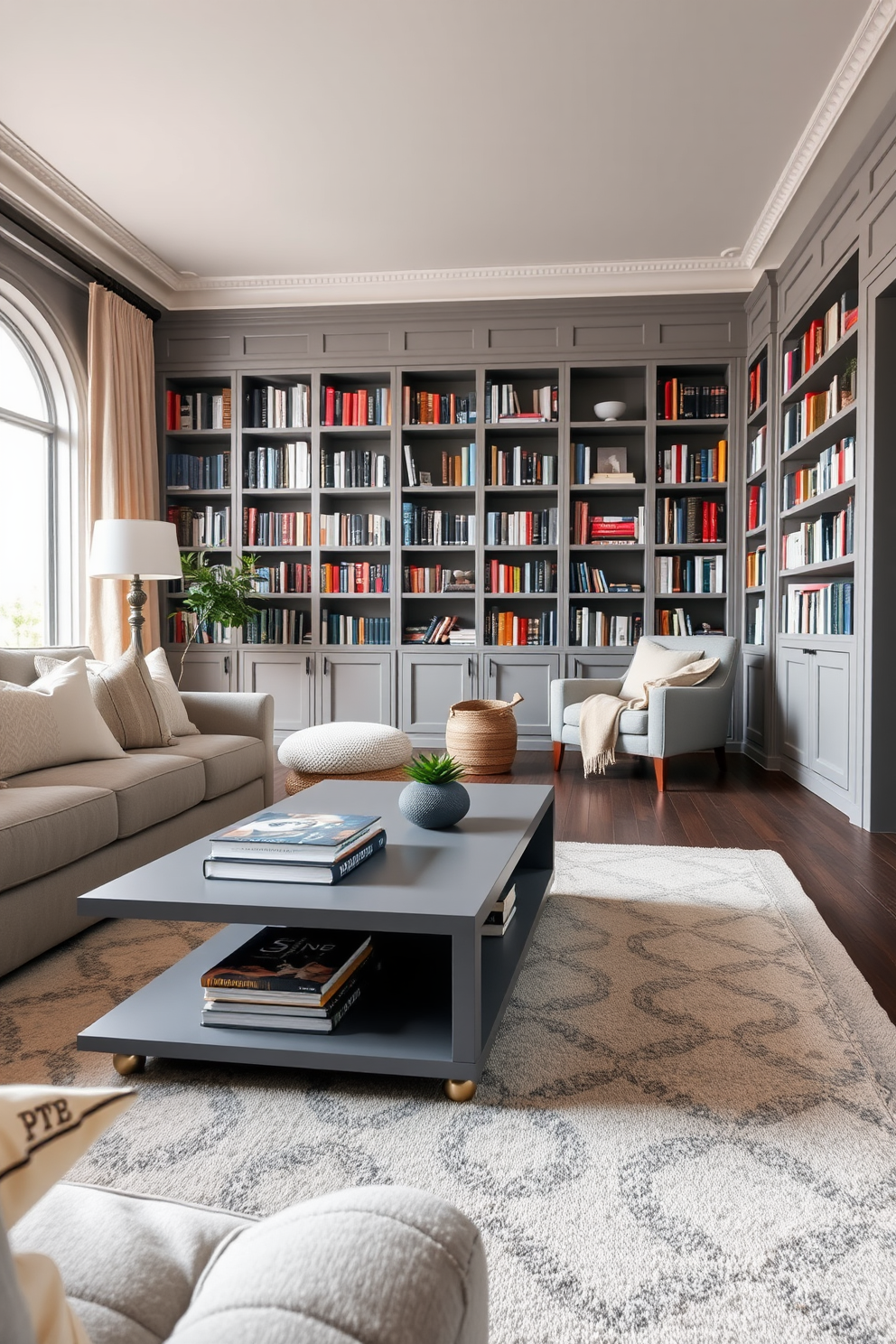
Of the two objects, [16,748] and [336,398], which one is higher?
[336,398]

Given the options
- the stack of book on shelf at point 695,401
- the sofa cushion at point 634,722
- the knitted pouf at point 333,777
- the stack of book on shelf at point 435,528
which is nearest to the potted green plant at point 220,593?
the stack of book on shelf at point 435,528

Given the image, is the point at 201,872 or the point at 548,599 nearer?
the point at 201,872

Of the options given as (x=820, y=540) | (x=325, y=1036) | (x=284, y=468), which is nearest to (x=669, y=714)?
(x=820, y=540)

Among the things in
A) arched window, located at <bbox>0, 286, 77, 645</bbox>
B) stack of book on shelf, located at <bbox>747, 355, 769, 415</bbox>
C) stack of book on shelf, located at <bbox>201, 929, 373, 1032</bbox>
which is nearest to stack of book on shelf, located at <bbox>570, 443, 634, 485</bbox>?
stack of book on shelf, located at <bbox>747, 355, 769, 415</bbox>

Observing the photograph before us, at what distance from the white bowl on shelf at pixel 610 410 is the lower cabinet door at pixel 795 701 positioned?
190cm

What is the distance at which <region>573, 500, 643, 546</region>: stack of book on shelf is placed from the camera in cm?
607

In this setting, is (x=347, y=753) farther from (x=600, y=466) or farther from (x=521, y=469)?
(x=600, y=466)

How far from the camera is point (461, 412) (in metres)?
6.16

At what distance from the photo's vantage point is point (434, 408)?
242 inches

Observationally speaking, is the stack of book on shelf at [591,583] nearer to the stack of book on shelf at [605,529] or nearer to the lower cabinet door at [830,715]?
the stack of book on shelf at [605,529]

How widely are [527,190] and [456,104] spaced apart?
2.85 ft

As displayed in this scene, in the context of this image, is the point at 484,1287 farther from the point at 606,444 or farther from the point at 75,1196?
the point at 606,444

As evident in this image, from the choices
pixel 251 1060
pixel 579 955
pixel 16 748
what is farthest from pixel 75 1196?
pixel 16 748

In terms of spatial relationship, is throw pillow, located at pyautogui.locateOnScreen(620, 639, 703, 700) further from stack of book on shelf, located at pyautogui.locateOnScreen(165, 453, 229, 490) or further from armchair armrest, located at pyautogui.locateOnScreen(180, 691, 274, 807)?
stack of book on shelf, located at pyautogui.locateOnScreen(165, 453, 229, 490)
